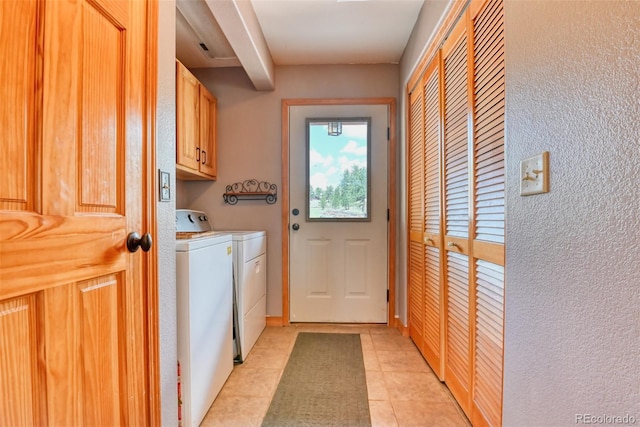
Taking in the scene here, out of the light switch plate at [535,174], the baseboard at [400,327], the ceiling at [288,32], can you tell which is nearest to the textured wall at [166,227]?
the ceiling at [288,32]

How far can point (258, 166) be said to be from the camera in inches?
107

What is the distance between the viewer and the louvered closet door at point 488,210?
1104 millimetres

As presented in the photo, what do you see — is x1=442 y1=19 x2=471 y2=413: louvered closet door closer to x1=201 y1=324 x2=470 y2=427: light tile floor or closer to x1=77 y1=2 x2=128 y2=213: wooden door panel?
x1=201 y1=324 x2=470 y2=427: light tile floor

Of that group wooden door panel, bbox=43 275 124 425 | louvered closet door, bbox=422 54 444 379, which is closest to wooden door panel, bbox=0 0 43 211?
wooden door panel, bbox=43 275 124 425

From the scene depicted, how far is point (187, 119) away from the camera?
7.07 ft

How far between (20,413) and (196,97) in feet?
7.16

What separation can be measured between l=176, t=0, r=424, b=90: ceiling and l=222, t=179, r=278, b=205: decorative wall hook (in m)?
0.86

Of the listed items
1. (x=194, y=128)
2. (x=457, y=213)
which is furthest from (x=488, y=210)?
(x=194, y=128)

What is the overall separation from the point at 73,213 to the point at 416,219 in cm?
201

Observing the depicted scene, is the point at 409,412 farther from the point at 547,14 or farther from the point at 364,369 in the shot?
the point at 547,14

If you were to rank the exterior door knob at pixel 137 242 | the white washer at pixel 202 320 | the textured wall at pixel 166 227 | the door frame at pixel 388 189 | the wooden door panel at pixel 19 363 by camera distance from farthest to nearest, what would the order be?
the door frame at pixel 388 189, the white washer at pixel 202 320, the textured wall at pixel 166 227, the exterior door knob at pixel 137 242, the wooden door panel at pixel 19 363

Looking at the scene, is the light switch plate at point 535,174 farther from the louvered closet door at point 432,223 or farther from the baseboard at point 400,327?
the baseboard at point 400,327

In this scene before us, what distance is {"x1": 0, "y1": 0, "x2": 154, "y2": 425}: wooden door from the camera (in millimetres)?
567

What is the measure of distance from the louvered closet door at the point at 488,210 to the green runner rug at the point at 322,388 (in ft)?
1.87
